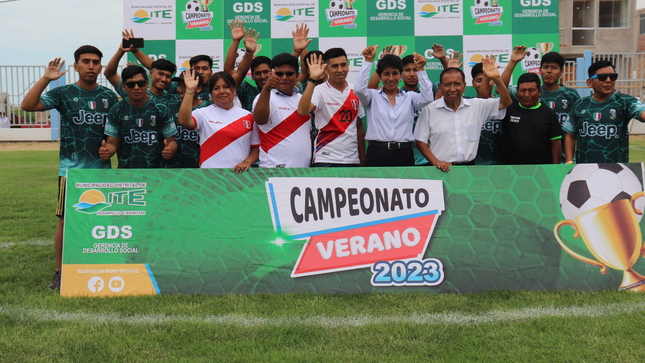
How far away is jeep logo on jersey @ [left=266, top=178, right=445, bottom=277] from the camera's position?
4.14 metres

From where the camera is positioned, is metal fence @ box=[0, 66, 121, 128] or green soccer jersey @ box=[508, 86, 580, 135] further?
metal fence @ box=[0, 66, 121, 128]

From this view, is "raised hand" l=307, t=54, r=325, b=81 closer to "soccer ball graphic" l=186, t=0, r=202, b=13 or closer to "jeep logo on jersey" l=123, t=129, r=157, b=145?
"jeep logo on jersey" l=123, t=129, r=157, b=145

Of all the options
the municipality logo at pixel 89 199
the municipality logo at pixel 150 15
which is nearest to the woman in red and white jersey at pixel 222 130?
the municipality logo at pixel 89 199

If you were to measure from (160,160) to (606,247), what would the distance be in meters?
3.60

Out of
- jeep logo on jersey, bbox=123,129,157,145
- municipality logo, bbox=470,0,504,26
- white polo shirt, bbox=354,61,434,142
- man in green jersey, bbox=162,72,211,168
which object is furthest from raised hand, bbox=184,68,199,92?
municipality logo, bbox=470,0,504,26

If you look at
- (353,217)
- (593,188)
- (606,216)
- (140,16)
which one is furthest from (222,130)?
(140,16)

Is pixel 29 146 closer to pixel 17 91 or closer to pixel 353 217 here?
pixel 17 91

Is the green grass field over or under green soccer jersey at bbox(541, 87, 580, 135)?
under

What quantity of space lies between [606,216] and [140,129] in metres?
3.65

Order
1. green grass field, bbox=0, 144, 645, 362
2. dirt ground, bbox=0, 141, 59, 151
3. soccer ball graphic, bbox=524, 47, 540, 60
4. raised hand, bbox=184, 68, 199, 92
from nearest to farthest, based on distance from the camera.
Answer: green grass field, bbox=0, 144, 645, 362
raised hand, bbox=184, 68, 199, 92
soccer ball graphic, bbox=524, 47, 540, 60
dirt ground, bbox=0, 141, 59, 151

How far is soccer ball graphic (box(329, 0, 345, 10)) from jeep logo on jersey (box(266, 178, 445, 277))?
370 cm

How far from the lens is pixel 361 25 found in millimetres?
7223

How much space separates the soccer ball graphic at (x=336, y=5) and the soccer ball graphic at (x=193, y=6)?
1.65 m

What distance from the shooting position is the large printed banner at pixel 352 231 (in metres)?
4.14
